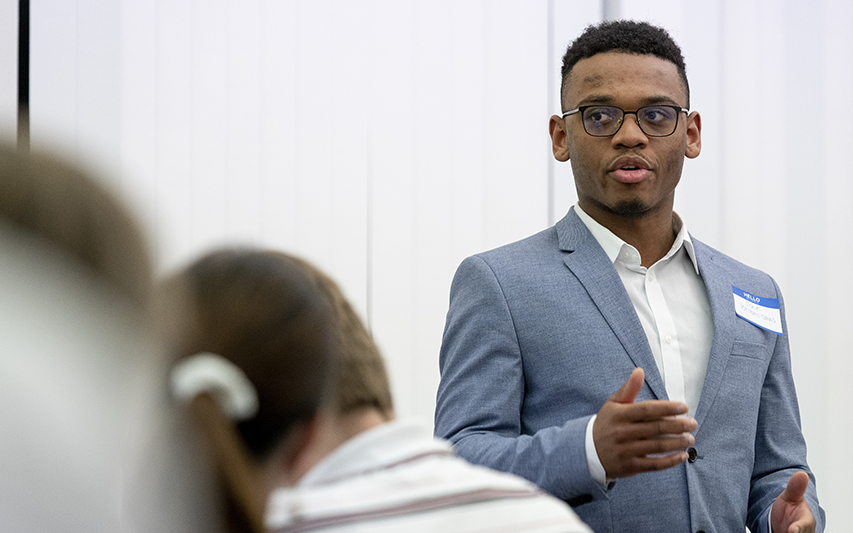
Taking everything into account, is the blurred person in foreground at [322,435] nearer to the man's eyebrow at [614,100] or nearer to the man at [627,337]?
the man at [627,337]

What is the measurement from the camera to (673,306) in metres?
1.77

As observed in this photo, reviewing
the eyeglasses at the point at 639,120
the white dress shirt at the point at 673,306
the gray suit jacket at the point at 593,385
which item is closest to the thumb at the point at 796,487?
the gray suit jacket at the point at 593,385

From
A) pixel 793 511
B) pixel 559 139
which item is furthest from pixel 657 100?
pixel 793 511

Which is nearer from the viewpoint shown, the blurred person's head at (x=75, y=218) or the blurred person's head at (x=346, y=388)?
the blurred person's head at (x=75, y=218)

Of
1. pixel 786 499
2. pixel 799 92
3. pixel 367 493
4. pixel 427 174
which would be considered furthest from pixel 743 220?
pixel 367 493

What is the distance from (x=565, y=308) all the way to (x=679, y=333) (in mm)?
264

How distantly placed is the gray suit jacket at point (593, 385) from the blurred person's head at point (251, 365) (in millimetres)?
784

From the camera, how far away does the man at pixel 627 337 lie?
159cm

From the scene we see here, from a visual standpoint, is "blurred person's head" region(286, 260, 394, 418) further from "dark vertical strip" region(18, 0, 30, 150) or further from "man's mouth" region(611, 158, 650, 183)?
"dark vertical strip" region(18, 0, 30, 150)

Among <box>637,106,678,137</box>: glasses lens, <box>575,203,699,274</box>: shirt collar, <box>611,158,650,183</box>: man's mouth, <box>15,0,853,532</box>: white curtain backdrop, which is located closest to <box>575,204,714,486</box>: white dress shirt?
<box>575,203,699,274</box>: shirt collar

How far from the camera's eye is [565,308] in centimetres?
170

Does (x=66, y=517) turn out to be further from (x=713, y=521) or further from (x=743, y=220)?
(x=743, y=220)

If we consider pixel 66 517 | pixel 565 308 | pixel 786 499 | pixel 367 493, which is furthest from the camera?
pixel 565 308

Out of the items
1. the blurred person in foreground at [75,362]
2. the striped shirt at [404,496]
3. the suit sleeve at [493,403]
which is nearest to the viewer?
the blurred person in foreground at [75,362]
